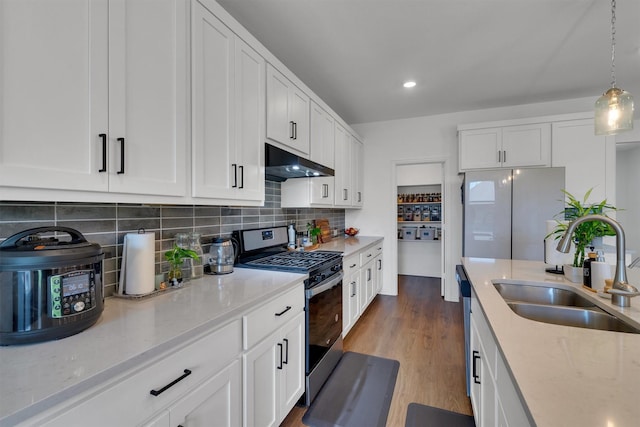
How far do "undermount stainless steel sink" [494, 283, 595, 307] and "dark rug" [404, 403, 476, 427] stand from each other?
32.0 inches

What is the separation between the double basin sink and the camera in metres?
1.16

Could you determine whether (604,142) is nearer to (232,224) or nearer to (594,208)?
(594,208)

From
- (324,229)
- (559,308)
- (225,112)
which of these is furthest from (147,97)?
(324,229)

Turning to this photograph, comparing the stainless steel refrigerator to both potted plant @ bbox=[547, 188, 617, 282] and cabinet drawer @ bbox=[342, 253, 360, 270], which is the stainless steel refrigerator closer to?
cabinet drawer @ bbox=[342, 253, 360, 270]

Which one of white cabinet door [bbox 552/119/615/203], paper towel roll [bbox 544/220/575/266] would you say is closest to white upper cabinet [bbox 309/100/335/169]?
paper towel roll [bbox 544/220/575/266]

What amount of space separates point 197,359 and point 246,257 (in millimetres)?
1146

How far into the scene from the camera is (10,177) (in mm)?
761

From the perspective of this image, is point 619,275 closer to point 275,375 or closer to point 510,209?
point 275,375

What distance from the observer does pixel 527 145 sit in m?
3.21

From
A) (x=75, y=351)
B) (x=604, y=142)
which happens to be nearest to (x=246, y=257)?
(x=75, y=351)

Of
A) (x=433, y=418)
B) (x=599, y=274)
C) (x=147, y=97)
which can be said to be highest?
(x=147, y=97)

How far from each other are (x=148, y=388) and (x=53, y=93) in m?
0.93

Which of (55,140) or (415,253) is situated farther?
(415,253)

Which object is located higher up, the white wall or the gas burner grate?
the white wall
